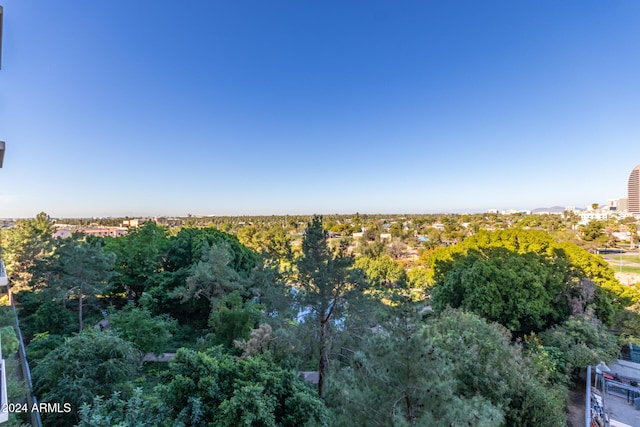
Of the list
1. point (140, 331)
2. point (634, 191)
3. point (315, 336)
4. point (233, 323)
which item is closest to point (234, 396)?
point (315, 336)

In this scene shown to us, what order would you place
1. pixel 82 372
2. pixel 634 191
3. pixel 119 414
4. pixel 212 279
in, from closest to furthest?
1. pixel 119 414
2. pixel 82 372
3. pixel 212 279
4. pixel 634 191

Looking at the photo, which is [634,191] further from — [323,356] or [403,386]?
[403,386]

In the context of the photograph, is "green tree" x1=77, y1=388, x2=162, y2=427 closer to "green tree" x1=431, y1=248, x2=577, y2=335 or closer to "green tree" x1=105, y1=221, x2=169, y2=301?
"green tree" x1=431, y1=248, x2=577, y2=335

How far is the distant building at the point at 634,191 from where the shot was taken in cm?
8889

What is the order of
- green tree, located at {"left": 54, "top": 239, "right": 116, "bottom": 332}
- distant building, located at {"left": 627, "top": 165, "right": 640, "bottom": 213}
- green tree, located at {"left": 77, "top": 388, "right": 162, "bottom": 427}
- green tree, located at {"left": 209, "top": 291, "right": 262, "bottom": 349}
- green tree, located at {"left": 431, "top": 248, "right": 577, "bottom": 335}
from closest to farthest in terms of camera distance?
1. green tree, located at {"left": 77, "top": 388, "right": 162, "bottom": 427}
2. green tree, located at {"left": 209, "top": 291, "right": 262, "bottom": 349}
3. green tree, located at {"left": 54, "top": 239, "right": 116, "bottom": 332}
4. green tree, located at {"left": 431, "top": 248, "right": 577, "bottom": 335}
5. distant building, located at {"left": 627, "top": 165, "right": 640, "bottom": 213}

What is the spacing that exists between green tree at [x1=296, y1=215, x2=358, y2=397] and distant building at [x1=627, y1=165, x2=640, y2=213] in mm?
121908

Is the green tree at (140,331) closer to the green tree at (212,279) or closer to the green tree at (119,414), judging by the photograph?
the green tree at (212,279)

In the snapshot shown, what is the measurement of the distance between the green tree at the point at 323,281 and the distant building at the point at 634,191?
121908 millimetres

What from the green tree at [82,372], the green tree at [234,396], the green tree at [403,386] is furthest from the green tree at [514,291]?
the green tree at [82,372]

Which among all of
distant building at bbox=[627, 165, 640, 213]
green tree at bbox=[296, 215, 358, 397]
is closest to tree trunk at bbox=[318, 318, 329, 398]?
green tree at bbox=[296, 215, 358, 397]

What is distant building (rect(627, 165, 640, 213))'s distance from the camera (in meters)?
88.9

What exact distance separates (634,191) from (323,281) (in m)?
127

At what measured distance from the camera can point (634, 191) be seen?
91.8 metres

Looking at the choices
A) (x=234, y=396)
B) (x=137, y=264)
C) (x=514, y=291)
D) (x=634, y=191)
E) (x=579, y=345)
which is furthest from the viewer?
(x=634, y=191)
